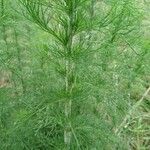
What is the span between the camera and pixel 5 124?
3131 mm

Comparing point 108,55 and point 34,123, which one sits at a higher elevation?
→ point 108,55

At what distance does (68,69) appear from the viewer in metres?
2.54

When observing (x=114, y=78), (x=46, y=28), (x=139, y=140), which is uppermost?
(x=46, y=28)

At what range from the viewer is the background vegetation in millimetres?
2416

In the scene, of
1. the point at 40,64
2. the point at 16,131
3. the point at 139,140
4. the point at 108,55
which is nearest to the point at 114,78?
the point at 108,55

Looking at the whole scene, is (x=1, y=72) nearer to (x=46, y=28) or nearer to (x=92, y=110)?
(x=92, y=110)

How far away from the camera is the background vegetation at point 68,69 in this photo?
2.42 m

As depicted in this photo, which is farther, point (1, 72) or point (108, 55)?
point (1, 72)

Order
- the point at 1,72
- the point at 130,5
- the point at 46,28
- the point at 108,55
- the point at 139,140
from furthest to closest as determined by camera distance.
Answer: the point at 139,140 < the point at 1,72 < the point at 108,55 < the point at 130,5 < the point at 46,28

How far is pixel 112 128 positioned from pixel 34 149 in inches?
24.9

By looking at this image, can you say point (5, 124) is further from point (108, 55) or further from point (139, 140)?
point (139, 140)

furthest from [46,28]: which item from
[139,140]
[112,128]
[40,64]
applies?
[139,140]

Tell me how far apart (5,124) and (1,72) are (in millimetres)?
388

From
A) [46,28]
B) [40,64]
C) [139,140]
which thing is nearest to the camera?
[46,28]
